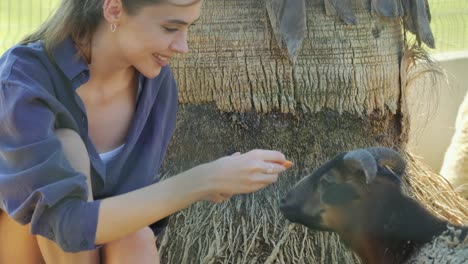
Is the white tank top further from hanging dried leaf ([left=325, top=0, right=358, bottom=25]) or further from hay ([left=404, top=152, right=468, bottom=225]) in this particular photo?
hay ([left=404, top=152, right=468, bottom=225])

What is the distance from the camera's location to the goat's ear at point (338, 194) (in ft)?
13.4

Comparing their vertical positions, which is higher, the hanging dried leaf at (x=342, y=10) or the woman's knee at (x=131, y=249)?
the hanging dried leaf at (x=342, y=10)

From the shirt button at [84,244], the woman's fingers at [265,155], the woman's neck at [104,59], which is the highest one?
the woman's neck at [104,59]

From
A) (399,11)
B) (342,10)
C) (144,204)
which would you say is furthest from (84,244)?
(399,11)

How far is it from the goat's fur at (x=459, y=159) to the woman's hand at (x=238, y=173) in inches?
173

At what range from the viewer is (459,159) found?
7.20 meters

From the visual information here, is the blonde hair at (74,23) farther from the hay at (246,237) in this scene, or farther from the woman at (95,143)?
the hay at (246,237)

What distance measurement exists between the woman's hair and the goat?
1.35 meters

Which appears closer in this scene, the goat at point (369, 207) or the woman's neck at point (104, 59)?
the woman's neck at point (104, 59)

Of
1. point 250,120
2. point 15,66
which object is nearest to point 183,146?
point 250,120

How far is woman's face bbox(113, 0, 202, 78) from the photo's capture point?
10.2ft

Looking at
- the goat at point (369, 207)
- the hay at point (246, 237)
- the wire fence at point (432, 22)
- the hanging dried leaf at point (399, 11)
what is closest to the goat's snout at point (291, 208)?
the goat at point (369, 207)

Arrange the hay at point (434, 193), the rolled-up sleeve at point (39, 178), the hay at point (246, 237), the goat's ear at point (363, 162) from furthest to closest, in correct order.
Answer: the hay at point (434, 193) < the hay at point (246, 237) < the goat's ear at point (363, 162) < the rolled-up sleeve at point (39, 178)

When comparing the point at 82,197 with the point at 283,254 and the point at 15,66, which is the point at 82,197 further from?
the point at 283,254
